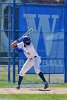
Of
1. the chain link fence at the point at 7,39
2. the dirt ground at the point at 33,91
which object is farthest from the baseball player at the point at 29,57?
the chain link fence at the point at 7,39

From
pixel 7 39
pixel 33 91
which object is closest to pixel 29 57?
pixel 33 91

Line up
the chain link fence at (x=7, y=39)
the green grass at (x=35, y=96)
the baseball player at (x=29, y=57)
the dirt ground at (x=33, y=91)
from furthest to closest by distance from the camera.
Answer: the chain link fence at (x=7, y=39), the baseball player at (x=29, y=57), the dirt ground at (x=33, y=91), the green grass at (x=35, y=96)

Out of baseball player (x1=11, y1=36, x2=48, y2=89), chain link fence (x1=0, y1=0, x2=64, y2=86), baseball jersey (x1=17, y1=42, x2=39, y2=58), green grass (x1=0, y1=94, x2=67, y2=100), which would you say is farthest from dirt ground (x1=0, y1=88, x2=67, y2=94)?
chain link fence (x1=0, y1=0, x2=64, y2=86)

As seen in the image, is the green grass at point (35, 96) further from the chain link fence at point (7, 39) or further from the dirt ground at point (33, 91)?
the chain link fence at point (7, 39)

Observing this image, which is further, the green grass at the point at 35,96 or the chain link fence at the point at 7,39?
the chain link fence at the point at 7,39

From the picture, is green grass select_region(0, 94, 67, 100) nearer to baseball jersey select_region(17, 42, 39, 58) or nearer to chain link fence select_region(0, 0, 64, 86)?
baseball jersey select_region(17, 42, 39, 58)

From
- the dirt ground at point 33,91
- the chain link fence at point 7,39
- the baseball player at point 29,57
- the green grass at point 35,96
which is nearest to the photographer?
the green grass at point 35,96

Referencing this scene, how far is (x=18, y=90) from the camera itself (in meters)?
12.2

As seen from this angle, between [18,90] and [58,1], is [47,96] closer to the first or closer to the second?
[18,90]

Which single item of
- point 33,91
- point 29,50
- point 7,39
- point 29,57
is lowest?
point 33,91

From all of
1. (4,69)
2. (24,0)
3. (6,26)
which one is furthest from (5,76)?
(24,0)

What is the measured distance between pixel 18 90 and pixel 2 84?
4.78 feet

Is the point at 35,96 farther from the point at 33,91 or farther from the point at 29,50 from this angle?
the point at 29,50

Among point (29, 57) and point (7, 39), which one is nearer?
point (29, 57)
